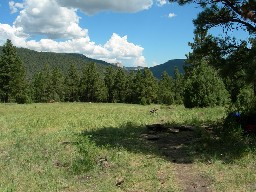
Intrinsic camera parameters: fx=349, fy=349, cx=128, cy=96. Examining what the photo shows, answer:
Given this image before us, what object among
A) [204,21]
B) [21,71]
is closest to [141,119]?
[204,21]

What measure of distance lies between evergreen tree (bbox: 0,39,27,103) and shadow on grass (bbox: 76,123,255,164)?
4397cm

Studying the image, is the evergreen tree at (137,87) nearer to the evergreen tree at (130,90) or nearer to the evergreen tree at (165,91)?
the evergreen tree at (130,90)

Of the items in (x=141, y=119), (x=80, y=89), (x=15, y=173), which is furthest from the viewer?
(x=80, y=89)

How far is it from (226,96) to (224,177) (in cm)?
2314

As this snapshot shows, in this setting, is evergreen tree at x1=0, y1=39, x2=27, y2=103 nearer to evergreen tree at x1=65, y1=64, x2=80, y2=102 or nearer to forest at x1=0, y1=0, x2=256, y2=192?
evergreen tree at x1=65, y1=64, x2=80, y2=102

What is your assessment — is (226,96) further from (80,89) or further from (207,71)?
(80,89)

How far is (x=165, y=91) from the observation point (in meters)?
88.8

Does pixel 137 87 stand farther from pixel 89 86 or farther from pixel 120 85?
pixel 89 86

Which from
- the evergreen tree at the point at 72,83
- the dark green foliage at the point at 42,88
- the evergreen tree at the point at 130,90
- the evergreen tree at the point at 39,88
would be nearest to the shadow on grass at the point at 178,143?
the evergreen tree at the point at 130,90

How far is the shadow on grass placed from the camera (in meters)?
12.5

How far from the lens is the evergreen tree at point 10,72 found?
5819 centimetres

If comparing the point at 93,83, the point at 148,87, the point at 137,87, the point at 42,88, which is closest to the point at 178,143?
the point at 148,87

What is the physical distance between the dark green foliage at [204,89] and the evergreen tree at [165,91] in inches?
1911

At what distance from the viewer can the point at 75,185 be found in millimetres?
10156
